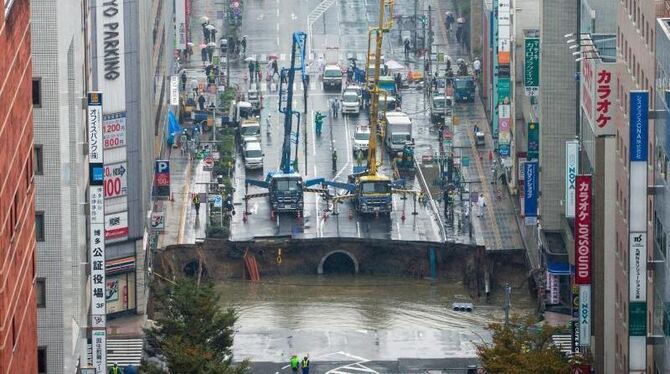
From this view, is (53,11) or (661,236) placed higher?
(53,11)

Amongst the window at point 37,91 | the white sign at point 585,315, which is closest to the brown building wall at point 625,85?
the white sign at point 585,315

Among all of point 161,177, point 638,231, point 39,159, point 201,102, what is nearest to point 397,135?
point 201,102

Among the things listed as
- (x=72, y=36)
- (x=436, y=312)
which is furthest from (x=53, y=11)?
(x=436, y=312)

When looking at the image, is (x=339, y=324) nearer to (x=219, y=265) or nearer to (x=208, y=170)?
(x=219, y=265)

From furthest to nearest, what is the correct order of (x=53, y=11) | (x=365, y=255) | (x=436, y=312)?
(x=365, y=255) < (x=436, y=312) < (x=53, y=11)

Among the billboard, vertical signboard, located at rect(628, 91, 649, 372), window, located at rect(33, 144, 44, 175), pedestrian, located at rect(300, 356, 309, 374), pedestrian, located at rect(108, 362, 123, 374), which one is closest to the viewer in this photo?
vertical signboard, located at rect(628, 91, 649, 372)

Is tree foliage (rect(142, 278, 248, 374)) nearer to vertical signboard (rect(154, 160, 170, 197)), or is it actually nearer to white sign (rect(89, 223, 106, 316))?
white sign (rect(89, 223, 106, 316))

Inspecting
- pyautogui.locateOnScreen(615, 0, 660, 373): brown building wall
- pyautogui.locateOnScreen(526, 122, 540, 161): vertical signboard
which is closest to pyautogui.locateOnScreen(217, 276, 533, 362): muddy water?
pyautogui.locateOnScreen(526, 122, 540, 161): vertical signboard

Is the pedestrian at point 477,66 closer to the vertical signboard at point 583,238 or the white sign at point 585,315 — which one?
the white sign at point 585,315
